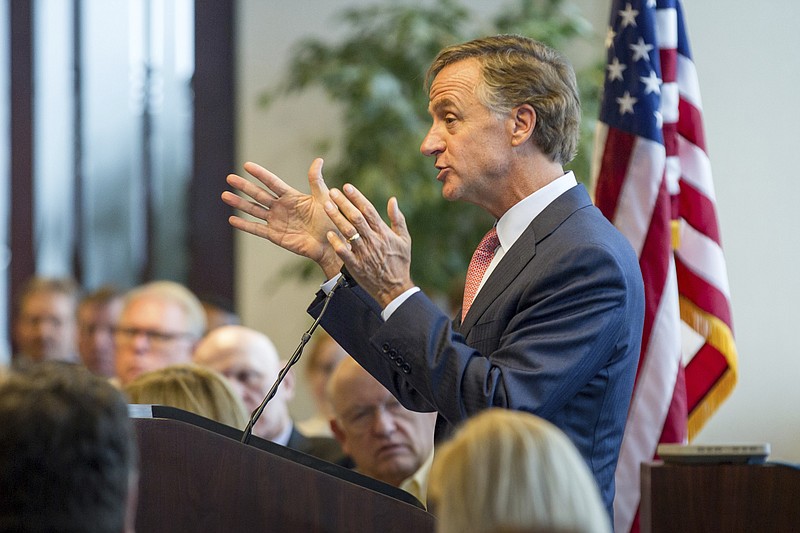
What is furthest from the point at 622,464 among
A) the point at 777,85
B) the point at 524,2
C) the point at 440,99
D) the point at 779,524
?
the point at 524,2

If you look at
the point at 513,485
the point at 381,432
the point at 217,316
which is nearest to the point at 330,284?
the point at 513,485

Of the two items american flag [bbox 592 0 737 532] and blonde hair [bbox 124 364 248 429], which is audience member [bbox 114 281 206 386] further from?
american flag [bbox 592 0 737 532]

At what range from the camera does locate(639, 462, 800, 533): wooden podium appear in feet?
7.06

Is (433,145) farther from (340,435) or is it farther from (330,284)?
(340,435)

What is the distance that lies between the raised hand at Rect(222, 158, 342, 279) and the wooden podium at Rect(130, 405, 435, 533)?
0.44 metres

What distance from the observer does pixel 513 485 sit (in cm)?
108

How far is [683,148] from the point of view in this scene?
3404 mm

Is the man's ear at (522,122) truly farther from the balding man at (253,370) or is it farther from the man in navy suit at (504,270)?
the balding man at (253,370)

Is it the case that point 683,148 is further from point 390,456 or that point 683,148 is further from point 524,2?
point 524,2

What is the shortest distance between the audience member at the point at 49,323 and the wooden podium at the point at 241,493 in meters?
4.61

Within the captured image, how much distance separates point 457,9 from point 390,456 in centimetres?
350

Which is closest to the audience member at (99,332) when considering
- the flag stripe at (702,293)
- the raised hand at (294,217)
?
the flag stripe at (702,293)

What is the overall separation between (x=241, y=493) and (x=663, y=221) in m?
1.75

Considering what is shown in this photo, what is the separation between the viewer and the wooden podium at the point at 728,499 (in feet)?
7.06
